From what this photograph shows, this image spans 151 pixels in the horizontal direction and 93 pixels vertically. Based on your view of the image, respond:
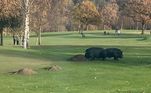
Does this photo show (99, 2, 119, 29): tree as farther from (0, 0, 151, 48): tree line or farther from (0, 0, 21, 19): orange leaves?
(0, 0, 21, 19): orange leaves

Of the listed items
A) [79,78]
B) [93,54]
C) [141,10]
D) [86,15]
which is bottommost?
[79,78]

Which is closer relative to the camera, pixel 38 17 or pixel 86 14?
pixel 38 17

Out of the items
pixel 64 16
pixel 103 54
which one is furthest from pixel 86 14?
pixel 103 54

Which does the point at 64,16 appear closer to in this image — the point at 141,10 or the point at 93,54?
the point at 141,10

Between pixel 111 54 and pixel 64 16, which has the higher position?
pixel 64 16

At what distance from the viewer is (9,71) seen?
33781mm

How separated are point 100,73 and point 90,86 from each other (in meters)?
6.61

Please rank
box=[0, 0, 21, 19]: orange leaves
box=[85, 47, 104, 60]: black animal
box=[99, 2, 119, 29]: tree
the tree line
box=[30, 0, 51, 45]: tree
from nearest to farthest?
1. box=[85, 47, 104, 60]: black animal
2. box=[0, 0, 21, 19]: orange leaves
3. the tree line
4. box=[30, 0, 51, 45]: tree
5. box=[99, 2, 119, 29]: tree

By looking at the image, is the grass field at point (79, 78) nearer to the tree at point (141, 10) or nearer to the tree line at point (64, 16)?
the tree line at point (64, 16)

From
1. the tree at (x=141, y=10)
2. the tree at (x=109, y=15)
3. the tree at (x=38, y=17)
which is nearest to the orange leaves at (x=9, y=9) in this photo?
the tree at (x=38, y=17)

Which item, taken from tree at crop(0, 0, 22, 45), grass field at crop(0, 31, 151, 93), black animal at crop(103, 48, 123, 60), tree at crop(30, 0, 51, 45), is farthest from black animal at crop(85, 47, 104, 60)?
tree at crop(30, 0, 51, 45)

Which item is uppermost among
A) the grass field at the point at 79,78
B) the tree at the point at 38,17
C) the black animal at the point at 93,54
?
the tree at the point at 38,17

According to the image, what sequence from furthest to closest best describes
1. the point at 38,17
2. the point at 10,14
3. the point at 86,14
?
the point at 86,14, the point at 38,17, the point at 10,14

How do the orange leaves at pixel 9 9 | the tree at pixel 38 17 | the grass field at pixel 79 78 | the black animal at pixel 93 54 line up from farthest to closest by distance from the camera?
the tree at pixel 38 17 → the orange leaves at pixel 9 9 → the black animal at pixel 93 54 → the grass field at pixel 79 78
